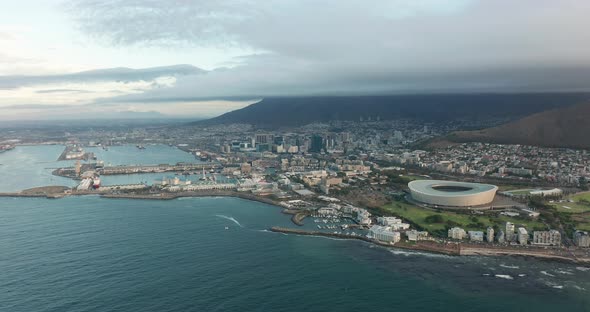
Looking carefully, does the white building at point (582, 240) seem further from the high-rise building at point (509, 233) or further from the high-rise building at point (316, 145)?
the high-rise building at point (316, 145)

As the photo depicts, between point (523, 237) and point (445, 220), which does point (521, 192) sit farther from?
point (523, 237)

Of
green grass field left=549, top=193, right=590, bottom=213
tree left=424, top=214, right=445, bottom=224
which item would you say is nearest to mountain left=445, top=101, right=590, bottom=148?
green grass field left=549, top=193, right=590, bottom=213

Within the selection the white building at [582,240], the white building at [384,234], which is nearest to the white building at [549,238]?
the white building at [582,240]

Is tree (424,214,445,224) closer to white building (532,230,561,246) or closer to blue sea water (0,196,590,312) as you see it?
white building (532,230,561,246)

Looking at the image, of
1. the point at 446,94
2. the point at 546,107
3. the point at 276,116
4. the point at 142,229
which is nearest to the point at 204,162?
the point at 142,229

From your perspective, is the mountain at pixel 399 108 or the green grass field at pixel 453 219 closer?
the green grass field at pixel 453 219

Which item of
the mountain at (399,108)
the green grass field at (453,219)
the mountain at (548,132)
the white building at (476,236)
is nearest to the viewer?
the white building at (476,236)
